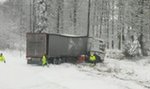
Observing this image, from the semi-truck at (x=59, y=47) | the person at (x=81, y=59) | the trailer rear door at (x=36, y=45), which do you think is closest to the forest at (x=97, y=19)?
the semi-truck at (x=59, y=47)

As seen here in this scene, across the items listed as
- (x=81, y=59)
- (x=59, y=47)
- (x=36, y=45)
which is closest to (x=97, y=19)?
(x=81, y=59)

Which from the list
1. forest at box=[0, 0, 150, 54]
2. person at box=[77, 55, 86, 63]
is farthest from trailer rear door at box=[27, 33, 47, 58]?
forest at box=[0, 0, 150, 54]

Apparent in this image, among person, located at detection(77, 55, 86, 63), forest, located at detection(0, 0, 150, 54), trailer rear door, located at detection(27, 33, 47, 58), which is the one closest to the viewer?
trailer rear door, located at detection(27, 33, 47, 58)

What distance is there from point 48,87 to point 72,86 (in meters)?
1.58

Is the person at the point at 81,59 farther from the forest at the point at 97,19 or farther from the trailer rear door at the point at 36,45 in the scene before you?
the forest at the point at 97,19

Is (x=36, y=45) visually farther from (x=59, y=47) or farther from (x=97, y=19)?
(x=97, y=19)

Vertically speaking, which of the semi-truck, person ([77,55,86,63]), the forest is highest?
the forest

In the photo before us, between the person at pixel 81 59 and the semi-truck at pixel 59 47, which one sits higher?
the semi-truck at pixel 59 47

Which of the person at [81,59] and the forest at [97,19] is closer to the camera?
the person at [81,59]

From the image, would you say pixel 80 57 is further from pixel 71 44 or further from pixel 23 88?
pixel 23 88

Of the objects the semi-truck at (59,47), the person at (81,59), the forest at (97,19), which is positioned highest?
the forest at (97,19)

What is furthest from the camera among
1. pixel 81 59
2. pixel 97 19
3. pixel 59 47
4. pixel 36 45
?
pixel 97 19

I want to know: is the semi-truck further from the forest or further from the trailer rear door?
the forest

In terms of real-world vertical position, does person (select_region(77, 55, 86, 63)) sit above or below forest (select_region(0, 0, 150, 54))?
below
